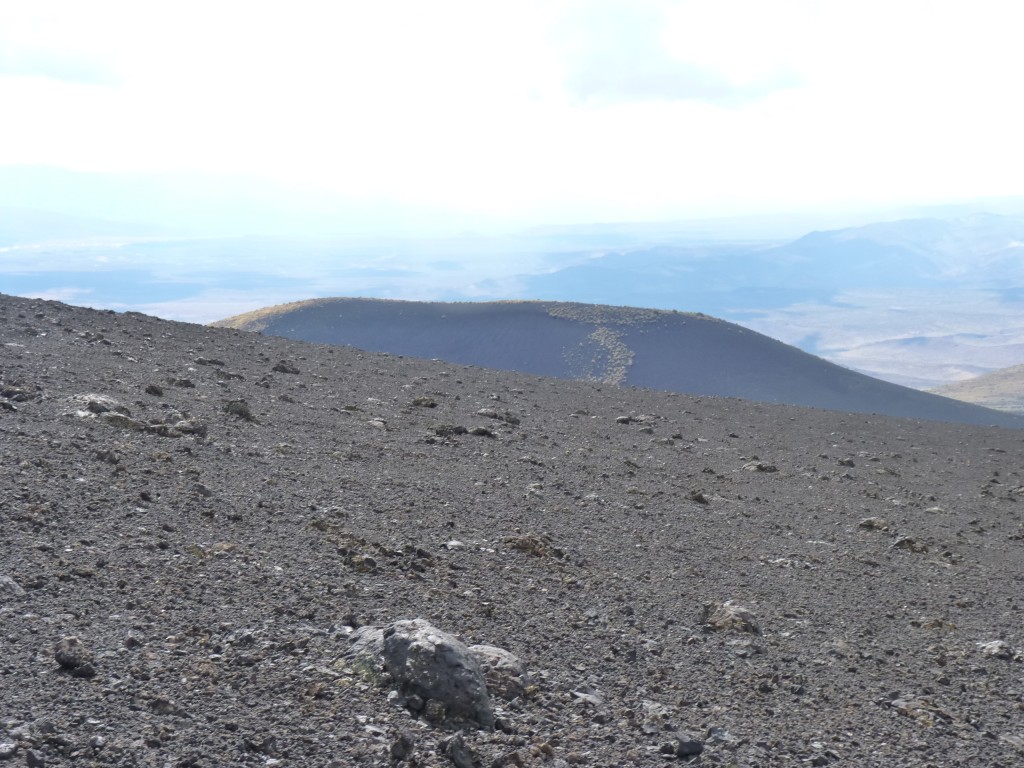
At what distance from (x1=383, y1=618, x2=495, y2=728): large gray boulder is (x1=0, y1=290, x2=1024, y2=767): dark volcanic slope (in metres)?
0.08

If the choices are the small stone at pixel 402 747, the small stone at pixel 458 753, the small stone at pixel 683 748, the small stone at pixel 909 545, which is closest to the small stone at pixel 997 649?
the small stone at pixel 909 545

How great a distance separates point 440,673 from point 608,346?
37355mm

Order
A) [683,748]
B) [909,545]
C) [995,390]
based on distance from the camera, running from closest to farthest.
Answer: [683,748] → [909,545] → [995,390]

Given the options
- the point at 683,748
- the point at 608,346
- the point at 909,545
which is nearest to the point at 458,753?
the point at 683,748

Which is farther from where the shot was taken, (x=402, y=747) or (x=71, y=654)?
(x=71, y=654)

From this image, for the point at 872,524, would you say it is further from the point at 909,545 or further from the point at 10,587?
the point at 10,587

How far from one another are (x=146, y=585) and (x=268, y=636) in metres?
0.69

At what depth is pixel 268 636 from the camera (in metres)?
3.99

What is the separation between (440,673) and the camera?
11.8 feet

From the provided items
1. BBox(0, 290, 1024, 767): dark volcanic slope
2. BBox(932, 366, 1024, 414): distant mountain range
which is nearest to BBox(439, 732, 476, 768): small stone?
BBox(0, 290, 1024, 767): dark volcanic slope

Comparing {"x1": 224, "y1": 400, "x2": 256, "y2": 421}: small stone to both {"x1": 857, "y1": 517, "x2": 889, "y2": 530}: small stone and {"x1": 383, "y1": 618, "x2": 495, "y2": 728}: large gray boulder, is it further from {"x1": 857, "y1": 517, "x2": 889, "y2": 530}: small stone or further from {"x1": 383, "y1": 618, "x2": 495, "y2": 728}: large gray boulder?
{"x1": 857, "y1": 517, "x2": 889, "y2": 530}: small stone

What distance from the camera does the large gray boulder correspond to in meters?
3.55

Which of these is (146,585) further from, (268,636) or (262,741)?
(262,741)

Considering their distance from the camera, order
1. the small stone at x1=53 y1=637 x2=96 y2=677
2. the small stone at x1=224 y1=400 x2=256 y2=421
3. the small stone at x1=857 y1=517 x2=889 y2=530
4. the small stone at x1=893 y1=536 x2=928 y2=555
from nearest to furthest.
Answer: the small stone at x1=53 y1=637 x2=96 y2=677, the small stone at x1=893 y1=536 x2=928 y2=555, the small stone at x1=857 y1=517 x2=889 y2=530, the small stone at x1=224 y1=400 x2=256 y2=421
